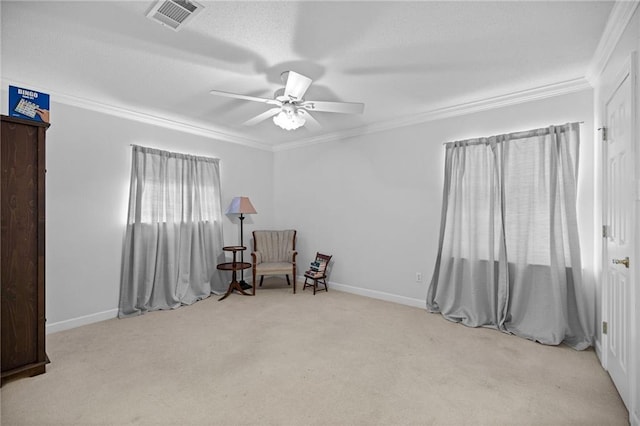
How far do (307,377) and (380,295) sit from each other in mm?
2267

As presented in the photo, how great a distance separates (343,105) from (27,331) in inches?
124

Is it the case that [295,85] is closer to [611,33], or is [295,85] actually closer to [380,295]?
[611,33]

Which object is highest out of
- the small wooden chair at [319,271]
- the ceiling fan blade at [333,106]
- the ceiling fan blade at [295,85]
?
the ceiling fan blade at [295,85]

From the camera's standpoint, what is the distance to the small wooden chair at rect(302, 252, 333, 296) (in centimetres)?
465

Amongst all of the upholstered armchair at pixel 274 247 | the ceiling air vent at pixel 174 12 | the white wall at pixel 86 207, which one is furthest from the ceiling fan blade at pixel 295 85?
the upholstered armchair at pixel 274 247

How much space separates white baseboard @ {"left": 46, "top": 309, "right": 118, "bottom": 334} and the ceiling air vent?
3.22m

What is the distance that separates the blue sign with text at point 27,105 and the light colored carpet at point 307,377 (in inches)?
79.2

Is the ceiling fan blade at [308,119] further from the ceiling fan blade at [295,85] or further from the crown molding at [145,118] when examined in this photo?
the crown molding at [145,118]

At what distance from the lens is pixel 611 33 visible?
214cm

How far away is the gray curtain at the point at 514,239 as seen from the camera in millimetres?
2951

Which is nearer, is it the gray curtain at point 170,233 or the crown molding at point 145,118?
the crown molding at point 145,118

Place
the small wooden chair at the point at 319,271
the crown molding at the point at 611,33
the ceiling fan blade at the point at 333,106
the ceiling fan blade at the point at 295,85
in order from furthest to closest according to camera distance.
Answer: the small wooden chair at the point at 319,271 < the ceiling fan blade at the point at 333,106 < the ceiling fan blade at the point at 295,85 < the crown molding at the point at 611,33

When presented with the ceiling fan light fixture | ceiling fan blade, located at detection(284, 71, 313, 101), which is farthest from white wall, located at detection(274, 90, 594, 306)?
ceiling fan blade, located at detection(284, 71, 313, 101)

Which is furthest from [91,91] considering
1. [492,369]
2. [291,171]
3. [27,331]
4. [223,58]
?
[492,369]
